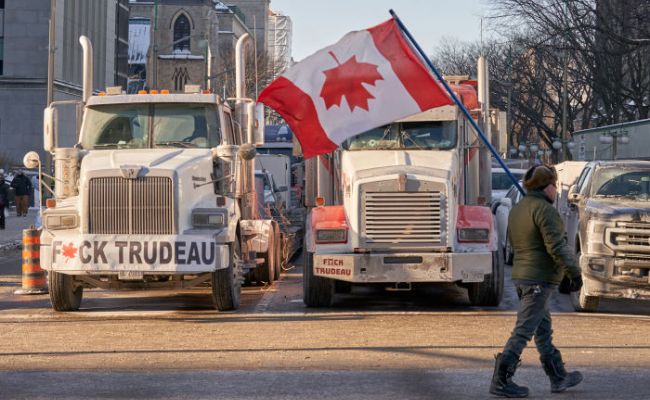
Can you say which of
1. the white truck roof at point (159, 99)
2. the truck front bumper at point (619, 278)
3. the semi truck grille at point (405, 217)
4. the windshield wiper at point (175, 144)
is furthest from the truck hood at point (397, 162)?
the truck front bumper at point (619, 278)

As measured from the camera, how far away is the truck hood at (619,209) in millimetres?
16781

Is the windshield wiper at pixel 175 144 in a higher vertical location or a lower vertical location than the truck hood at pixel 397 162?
higher

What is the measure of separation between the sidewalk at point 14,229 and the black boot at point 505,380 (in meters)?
23.5

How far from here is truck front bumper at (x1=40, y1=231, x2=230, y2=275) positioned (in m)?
16.4

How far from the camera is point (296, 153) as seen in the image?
19.3m

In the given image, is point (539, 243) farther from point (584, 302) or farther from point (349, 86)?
point (584, 302)

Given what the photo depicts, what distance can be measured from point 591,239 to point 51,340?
6810 millimetres

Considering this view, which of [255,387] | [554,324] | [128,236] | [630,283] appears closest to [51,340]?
[128,236]

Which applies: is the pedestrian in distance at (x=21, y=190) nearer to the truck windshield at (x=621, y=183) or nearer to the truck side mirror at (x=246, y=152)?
the truck side mirror at (x=246, y=152)

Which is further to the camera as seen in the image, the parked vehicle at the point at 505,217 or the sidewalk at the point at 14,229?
the sidewalk at the point at 14,229

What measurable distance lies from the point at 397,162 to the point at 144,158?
3.16 m

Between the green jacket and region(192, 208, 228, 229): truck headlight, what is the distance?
6497 mm

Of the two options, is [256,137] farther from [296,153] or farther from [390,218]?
[390,218]

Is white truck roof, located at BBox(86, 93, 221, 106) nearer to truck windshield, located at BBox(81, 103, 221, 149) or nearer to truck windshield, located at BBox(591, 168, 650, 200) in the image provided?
truck windshield, located at BBox(81, 103, 221, 149)
